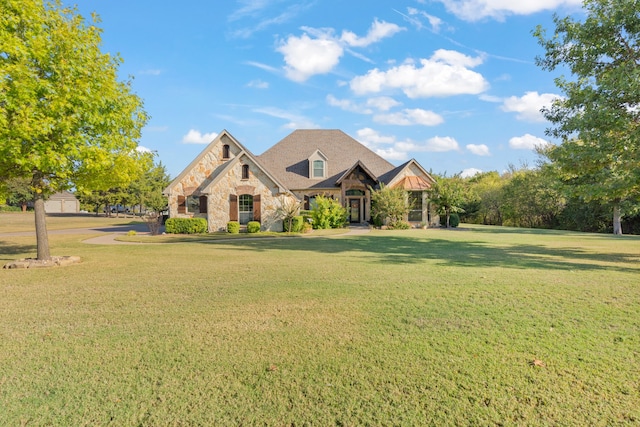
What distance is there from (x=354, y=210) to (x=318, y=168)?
5037mm

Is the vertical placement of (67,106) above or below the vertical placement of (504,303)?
above

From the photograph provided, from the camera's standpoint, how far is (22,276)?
945cm

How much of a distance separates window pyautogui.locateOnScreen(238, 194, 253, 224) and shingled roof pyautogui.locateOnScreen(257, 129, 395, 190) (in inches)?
280

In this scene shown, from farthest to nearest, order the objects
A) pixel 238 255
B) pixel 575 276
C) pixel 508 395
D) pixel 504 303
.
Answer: pixel 238 255
pixel 575 276
pixel 504 303
pixel 508 395

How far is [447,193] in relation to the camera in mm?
28562

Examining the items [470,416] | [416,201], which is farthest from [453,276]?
[416,201]

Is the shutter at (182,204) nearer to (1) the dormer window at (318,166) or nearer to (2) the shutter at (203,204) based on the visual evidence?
(2) the shutter at (203,204)

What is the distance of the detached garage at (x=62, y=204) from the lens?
241 ft

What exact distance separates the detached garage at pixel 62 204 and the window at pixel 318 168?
65.7 m

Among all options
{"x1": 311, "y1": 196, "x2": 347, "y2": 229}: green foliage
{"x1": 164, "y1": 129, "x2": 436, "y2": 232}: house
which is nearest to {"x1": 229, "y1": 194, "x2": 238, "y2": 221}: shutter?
{"x1": 164, "y1": 129, "x2": 436, "y2": 232}: house

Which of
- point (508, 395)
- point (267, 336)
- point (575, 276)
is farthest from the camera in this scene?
point (575, 276)

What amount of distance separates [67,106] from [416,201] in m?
25.1

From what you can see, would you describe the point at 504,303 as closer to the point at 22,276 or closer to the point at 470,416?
the point at 470,416

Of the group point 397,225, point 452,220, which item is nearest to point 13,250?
point 397,225
